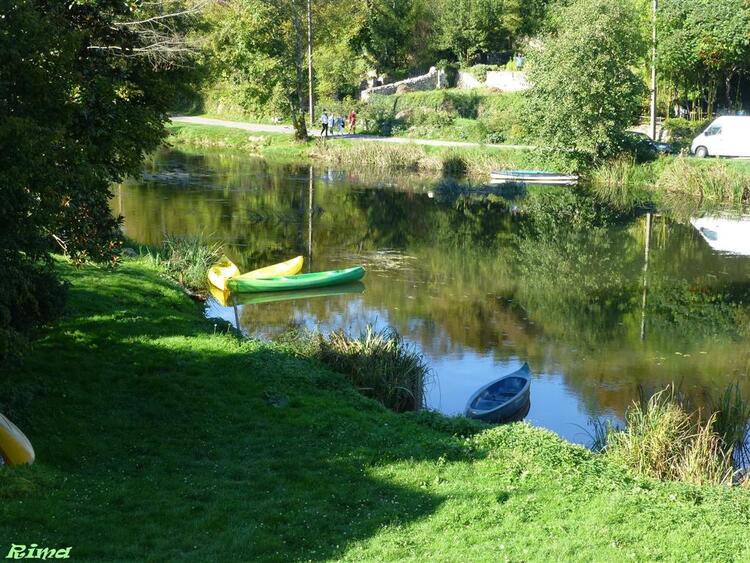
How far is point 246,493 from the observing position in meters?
10.2

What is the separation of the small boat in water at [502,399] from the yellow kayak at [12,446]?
23.0 feet

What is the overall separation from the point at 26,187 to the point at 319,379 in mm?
6267

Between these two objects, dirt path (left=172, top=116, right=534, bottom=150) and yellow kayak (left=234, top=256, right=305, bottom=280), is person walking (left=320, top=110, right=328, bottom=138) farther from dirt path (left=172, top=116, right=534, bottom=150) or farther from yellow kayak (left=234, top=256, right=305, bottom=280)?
yellow kayak (left=234, top=256, right=305, bottom=280)

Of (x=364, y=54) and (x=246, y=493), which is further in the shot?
(x=364, y=54)

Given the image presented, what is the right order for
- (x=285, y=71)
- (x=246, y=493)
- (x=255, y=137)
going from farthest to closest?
(x=255, y=137) < (x=285, y=71) < (x=246, y=493)

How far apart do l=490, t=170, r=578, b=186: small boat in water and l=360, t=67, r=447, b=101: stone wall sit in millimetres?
19565

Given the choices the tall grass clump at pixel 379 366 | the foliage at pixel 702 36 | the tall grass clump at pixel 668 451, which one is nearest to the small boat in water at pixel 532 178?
the foliage at pixel 702 36

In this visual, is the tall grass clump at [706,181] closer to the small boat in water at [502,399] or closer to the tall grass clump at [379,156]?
the tall grass clump at [379,156]

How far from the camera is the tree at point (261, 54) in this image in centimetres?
5344

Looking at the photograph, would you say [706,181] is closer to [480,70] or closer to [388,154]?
[388,154]

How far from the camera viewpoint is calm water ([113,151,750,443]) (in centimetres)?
1831

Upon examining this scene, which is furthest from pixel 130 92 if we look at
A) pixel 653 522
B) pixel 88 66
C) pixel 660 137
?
pixel 660 137

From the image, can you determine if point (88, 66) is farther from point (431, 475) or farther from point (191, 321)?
point (431, 475)

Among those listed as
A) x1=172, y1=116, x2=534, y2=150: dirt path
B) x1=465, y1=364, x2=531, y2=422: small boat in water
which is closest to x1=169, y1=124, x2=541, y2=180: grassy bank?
x1=172, y1=116, x2=534, y2=150: dirt path
